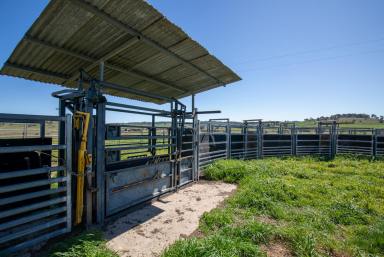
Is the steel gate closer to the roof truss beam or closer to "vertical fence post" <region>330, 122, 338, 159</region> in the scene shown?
the roof truss beam

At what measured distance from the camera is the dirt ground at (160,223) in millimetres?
2898

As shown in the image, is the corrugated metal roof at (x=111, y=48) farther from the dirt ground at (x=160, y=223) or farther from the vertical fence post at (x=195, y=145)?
the dirt ground at (x=160, y=223)

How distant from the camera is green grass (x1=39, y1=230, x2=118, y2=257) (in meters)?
2.46

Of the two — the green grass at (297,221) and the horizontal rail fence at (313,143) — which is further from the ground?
the horizontal rail fence at (313,143)

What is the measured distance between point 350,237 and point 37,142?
5279 millimetres

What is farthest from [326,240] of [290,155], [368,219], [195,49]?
[290,155]

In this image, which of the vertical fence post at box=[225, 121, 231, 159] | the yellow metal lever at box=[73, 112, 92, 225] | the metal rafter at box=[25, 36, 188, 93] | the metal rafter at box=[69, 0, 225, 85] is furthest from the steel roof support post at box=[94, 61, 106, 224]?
the vertical fence post at box=[225, 121, 231, 159]

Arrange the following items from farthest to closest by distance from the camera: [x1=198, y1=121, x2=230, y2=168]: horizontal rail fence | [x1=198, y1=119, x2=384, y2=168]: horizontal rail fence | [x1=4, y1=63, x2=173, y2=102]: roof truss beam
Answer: [x1=198, y1=119, x2=384, y2=168]: horizontal rail fence < [x1=198, y1=121, x2=230, y2=168]: horizontal rail fence < [x1=4, y1=63, x2=173, y2=102]: roof truss beam

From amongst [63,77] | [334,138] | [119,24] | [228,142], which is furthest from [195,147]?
[334,138]

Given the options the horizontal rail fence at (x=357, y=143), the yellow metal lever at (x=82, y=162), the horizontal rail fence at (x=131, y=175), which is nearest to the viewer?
the yellow metal lever at (x=82, y=162)

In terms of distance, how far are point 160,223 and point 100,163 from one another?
141 cm

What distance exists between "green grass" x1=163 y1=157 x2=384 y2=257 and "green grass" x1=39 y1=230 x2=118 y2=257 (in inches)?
32.0

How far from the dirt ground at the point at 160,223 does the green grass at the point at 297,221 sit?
279 mm

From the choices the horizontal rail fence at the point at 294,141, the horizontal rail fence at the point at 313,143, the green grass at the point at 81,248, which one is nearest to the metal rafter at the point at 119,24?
the green grass at the point at 81,248
